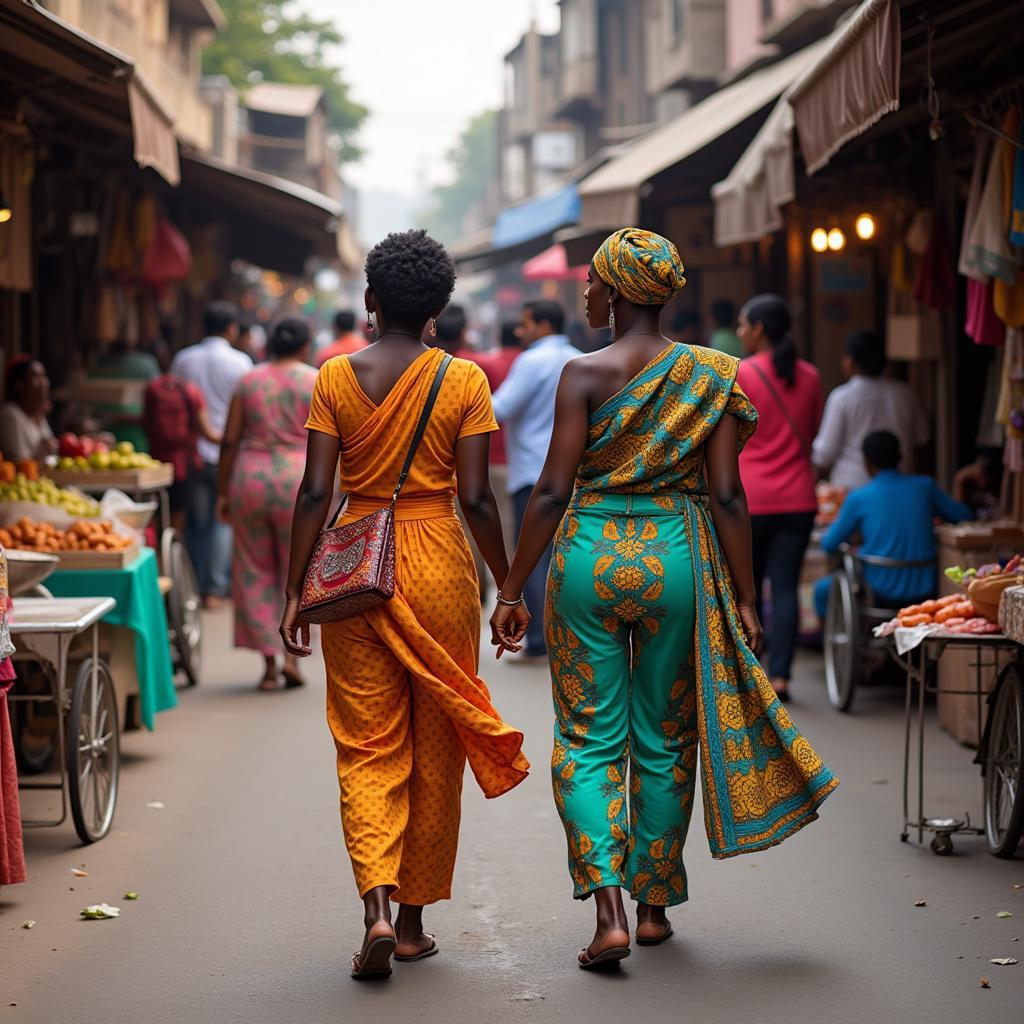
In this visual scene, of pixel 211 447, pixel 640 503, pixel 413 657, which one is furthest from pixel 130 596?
pixel 211 447

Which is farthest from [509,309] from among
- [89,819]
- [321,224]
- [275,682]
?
[89,819]

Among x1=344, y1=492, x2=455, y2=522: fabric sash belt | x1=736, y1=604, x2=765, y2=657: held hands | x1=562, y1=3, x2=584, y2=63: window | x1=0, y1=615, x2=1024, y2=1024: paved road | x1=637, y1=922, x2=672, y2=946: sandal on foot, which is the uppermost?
x1=562, y1=3, x2=584, y2=63: window

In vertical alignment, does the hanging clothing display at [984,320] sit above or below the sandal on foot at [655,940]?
above

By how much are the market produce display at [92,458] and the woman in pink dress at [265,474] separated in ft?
1.99

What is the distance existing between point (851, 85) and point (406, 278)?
9.92 feet

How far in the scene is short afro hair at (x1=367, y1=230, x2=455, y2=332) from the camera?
5285 millimetres

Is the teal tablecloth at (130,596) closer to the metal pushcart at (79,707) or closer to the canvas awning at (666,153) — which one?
the metal pushcart at (79,707)

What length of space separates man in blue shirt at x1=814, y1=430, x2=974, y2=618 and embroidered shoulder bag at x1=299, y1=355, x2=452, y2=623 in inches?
185

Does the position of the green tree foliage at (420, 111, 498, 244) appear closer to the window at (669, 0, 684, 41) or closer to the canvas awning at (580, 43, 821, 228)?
the window at (669, 0, 684, 41)

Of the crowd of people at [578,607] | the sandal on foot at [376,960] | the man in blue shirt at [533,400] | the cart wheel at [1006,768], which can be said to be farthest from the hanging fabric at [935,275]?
the sandal on foot at [376,960]

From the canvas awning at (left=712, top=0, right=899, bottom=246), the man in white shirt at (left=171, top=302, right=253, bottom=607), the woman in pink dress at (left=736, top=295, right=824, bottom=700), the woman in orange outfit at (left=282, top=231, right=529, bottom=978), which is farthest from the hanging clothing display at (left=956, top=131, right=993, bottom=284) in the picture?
the man in white shirt at (left=171, top=302, right=253, bottom=607)

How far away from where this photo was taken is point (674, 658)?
5258mm

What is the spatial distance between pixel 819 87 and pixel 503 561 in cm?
396

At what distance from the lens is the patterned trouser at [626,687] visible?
517 centimetres
